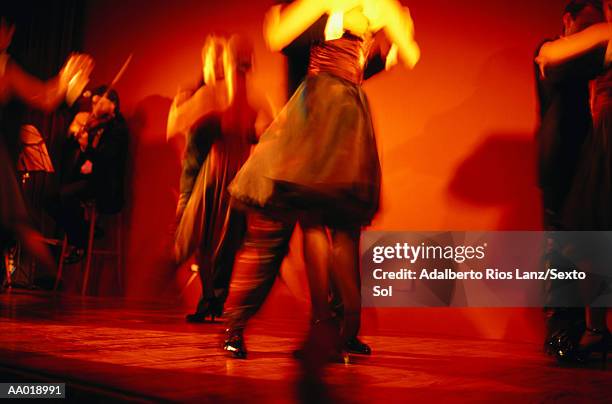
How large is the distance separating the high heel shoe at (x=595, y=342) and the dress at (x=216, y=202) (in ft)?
5.73

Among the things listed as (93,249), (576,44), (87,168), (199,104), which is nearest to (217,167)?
(199,104)

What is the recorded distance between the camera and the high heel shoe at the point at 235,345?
202 centimetres

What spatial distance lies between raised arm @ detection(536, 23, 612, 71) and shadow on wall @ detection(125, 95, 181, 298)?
322 cm

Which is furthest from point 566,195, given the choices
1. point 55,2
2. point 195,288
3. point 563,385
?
point 55,2

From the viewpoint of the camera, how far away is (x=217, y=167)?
10.8 ft

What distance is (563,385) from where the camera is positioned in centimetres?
171

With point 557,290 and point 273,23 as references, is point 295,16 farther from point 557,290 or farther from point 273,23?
point 557,290

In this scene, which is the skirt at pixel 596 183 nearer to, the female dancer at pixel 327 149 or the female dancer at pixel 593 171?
the female dancer at pixel 593 171

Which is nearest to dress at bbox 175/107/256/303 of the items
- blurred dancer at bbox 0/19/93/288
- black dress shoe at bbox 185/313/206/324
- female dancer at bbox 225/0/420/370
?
black dress shoe at bbox 185/313/206/324

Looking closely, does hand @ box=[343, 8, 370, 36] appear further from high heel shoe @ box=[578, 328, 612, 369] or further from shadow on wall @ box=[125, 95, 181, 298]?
shadow on wall @ box=[125, 95, 181, 298]

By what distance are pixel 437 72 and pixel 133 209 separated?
2.80 m

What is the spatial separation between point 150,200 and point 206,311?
1.92m

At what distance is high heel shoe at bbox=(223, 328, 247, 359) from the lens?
2021 millimetres

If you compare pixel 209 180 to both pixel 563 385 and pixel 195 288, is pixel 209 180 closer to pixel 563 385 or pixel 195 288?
pixel 195 288
